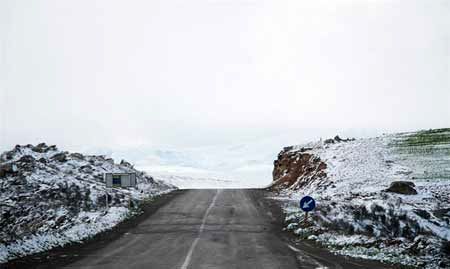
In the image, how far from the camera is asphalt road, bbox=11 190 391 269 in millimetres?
12680

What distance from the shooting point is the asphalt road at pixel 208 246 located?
12.7m

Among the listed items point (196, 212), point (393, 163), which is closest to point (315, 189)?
point (393, 163)

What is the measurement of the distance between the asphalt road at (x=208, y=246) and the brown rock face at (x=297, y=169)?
39.7ft

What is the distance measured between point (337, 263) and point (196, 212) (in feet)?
43.9

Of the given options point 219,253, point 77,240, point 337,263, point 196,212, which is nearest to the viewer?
point 337,263

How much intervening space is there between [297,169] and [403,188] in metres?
16.1

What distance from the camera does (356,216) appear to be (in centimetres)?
1836

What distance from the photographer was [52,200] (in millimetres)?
24469

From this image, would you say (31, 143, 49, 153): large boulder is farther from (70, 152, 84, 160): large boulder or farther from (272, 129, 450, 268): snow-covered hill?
(272, 129, 450, 268): snow-covered hill

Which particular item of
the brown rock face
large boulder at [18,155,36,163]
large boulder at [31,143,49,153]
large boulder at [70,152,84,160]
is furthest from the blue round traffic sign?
large boulder at [31,143,49,153]

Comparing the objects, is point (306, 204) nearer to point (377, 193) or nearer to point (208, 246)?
point (208, 246)

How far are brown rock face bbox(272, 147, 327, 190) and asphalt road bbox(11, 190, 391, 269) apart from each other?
39.7ft

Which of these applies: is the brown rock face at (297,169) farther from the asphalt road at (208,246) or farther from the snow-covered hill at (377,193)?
the asphalt road at (208,246)

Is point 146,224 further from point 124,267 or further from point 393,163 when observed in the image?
point 393,163
